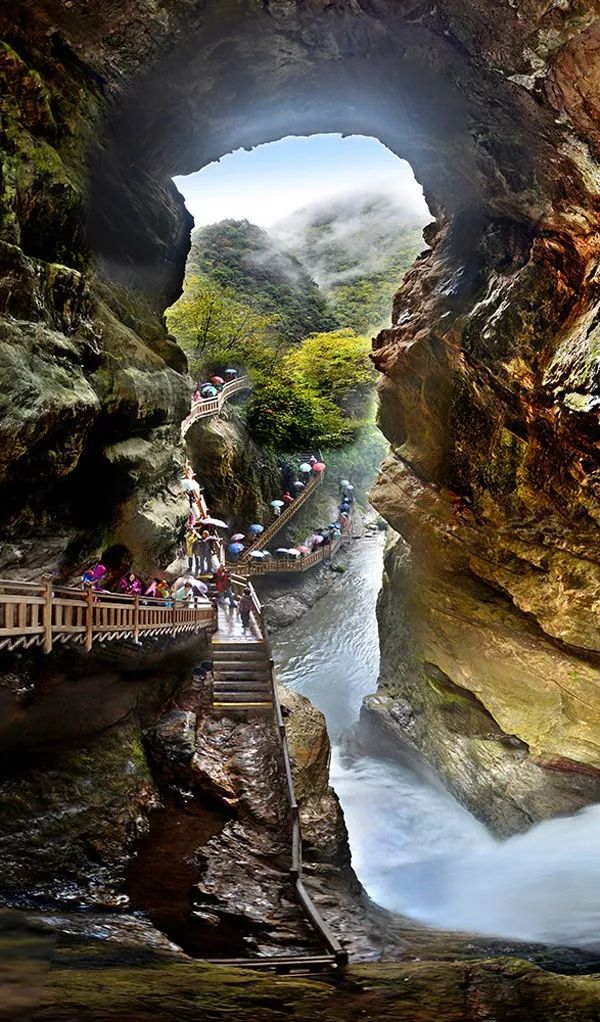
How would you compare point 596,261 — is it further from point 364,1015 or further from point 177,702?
point 177,702

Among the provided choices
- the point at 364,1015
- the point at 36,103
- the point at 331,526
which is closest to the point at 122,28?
the point at 36,103

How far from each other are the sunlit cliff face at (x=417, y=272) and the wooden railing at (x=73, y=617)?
6.53 ft

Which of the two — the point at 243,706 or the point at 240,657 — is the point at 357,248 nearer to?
the point at 240,657

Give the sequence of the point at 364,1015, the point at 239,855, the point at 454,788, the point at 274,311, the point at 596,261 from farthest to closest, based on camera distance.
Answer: the point at 274,311
the point at 454,788
the point at 596,261
the point at 239,855
the point at 364,1015

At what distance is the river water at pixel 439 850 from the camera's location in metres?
9.40

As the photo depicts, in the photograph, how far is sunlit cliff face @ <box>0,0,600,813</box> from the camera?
8.34m

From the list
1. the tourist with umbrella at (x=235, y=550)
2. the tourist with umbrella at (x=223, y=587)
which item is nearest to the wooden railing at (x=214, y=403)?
the tourist with umbrella at (x=235, y=550)

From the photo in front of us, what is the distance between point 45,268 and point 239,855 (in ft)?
32.8

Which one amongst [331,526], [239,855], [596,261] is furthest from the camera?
[331,526]

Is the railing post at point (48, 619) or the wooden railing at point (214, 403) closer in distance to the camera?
the railing post at point (48, 619)

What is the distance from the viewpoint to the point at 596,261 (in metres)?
8.82

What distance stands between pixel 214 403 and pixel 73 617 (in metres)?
18.2

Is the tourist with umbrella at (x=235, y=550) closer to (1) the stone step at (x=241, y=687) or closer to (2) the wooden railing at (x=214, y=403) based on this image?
(2) the wooden railing at (x=214, y=403)

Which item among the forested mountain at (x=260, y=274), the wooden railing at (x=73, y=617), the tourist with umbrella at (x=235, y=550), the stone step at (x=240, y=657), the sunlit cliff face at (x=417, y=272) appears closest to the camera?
the wooden railing at (x=73, y=617)
